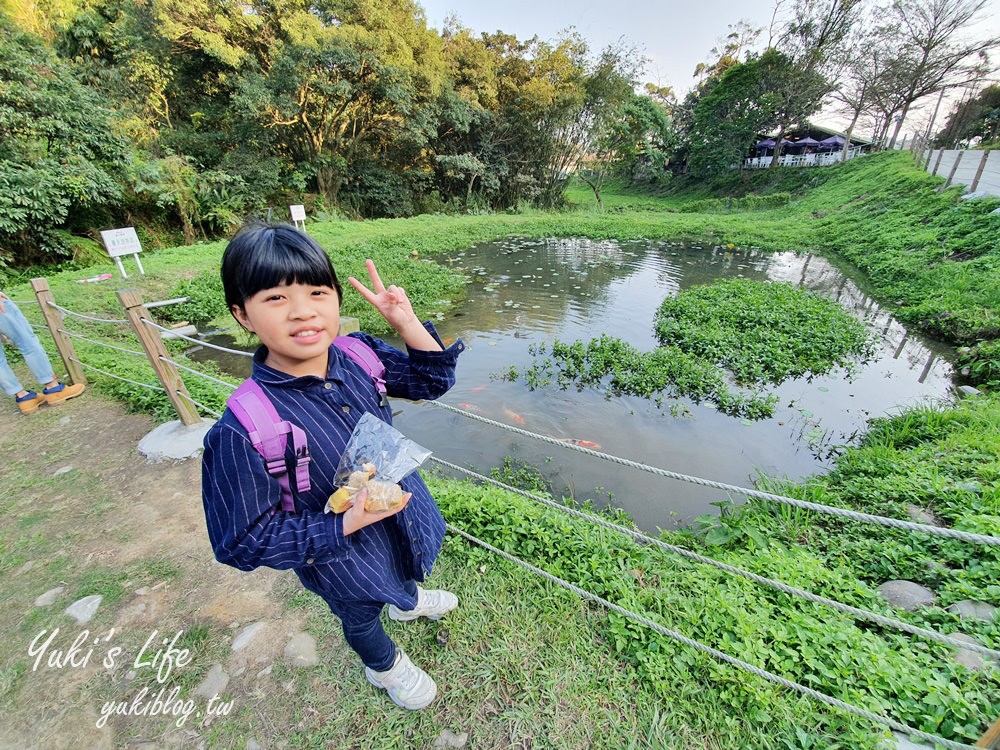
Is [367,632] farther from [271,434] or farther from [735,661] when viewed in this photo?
[735,661]

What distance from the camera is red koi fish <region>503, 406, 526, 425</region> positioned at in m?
5.21

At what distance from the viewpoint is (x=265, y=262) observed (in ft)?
3.84

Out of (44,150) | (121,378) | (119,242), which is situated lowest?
(121,378)

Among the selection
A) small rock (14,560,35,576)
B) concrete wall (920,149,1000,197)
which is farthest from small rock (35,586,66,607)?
concrete wall (920,149,1000,197)

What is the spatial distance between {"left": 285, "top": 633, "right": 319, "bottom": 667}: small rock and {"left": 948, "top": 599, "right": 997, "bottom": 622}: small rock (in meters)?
3.42

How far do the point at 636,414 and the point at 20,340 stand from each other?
6683mm

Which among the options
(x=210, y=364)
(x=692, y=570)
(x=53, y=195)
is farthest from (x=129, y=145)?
(x=692, y=570)

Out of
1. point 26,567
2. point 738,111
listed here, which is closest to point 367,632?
point 26,567

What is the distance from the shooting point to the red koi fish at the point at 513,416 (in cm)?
521

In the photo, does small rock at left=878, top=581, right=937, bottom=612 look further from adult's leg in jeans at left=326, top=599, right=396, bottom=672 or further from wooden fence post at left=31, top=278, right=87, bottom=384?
wooden fence post at left=31, top=278, right=87, bottom=384

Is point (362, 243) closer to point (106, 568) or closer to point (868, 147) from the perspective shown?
point (106, 568)

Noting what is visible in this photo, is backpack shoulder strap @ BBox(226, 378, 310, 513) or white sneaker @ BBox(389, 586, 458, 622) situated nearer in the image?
backpack shoulder strap @ BBox(226, 378, 310, 513)

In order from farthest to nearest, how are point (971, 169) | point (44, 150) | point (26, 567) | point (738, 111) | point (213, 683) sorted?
point (738, 111), point (971, 169), point (44, 150), point (26, 567), point (213, 683)

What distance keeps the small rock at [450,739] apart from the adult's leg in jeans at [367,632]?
1.23 feet
